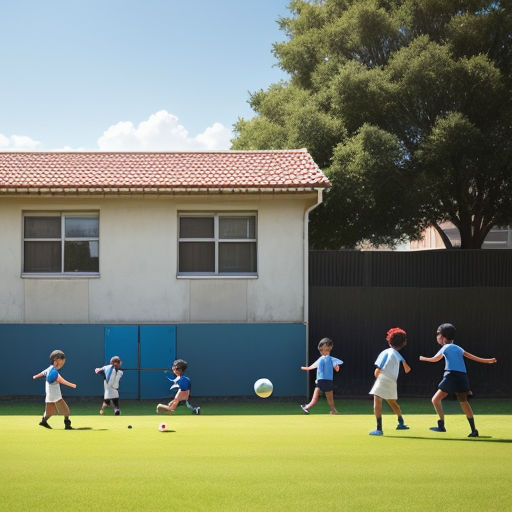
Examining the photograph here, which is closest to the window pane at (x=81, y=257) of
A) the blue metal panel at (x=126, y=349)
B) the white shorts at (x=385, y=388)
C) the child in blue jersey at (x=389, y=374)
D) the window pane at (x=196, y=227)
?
the blue metal panel at (x=126, y=349)

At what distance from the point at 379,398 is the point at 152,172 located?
35.0ft

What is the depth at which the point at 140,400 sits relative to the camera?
2106cm

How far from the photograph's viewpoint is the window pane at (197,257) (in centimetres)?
2155

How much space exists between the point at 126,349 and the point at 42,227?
3610 millimetres

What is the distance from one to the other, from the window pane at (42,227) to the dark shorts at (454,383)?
1147 cm

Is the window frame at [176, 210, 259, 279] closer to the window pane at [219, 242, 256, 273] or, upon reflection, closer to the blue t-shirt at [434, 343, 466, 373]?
the window pane at [219, 242, 256, 273]

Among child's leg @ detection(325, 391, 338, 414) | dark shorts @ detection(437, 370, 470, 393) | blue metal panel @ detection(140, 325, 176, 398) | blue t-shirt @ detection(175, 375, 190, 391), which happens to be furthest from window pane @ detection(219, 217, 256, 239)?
dark shorts @ detection(437, 370, 470, 393)

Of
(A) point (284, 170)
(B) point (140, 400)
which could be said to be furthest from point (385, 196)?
(B) point (140, 400)

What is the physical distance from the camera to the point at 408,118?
29875 mm

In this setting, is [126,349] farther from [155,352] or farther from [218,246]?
[218,246]

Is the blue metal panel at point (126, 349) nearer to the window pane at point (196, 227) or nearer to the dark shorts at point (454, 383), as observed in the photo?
the window pane at point (196, 227)

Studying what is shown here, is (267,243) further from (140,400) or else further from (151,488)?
(151,488)

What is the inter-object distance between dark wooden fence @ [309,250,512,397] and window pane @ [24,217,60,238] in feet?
20.5

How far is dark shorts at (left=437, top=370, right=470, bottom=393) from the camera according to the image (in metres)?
13.1
